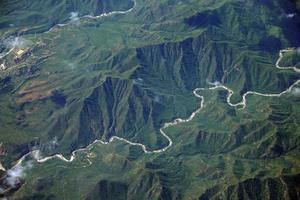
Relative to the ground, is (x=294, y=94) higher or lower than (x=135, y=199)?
higher

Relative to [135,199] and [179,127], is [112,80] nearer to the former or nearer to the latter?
[179,127]

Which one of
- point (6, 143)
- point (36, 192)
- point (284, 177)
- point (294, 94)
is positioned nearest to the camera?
point (284, 177)

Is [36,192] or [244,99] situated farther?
[244,99]

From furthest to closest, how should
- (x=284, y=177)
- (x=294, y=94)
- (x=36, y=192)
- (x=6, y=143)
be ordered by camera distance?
(x=294, y=94) < (x=6, y=143) < (x=36, y=192) < (x=284, y=177)

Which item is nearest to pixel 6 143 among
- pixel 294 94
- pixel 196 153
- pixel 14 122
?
pixel 14 122

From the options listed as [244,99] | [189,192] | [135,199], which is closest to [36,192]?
[135,199]

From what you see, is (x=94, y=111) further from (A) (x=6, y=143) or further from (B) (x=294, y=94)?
(B) (x=294, y=94)

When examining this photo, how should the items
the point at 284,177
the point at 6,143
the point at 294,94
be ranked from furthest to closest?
1. the point at 294,94
2. the point at 6,143
3. the point at 284,177

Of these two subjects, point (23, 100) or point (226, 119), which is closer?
point (226, 119)
